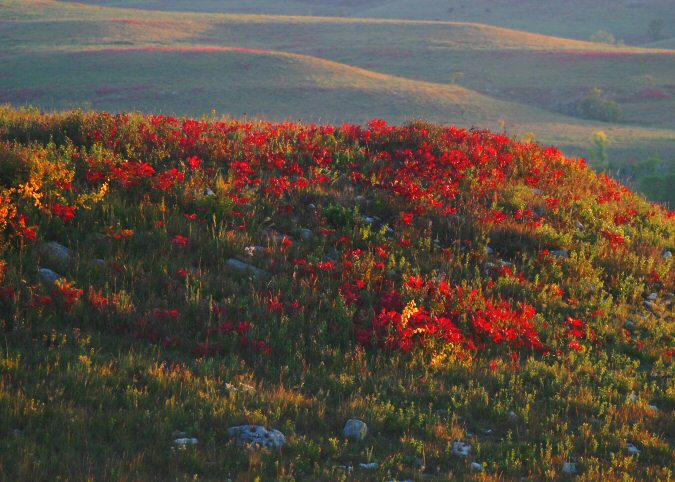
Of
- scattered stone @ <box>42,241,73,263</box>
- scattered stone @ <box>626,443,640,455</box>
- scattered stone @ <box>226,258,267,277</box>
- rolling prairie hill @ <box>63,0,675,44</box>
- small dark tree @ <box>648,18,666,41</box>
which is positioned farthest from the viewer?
rolling prairie hill @ <box>63,0,675,44</box>

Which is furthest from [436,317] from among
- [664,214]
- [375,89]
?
[375,89]

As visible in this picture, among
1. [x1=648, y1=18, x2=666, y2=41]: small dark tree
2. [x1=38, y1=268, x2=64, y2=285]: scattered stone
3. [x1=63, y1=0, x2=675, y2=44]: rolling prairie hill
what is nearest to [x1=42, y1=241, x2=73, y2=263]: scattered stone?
[x1=38, y1=268, x2=64, y2=285]: scattered stone

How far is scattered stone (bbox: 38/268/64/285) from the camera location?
26.0ft

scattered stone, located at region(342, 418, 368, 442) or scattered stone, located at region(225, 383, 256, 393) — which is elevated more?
scattered stone, located at region(225, 383, 256, 393)

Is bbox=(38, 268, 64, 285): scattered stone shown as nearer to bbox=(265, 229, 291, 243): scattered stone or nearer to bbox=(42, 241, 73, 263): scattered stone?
bbox=(42, 241, 73, 263): scattered stone

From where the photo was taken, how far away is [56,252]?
8.51 metres

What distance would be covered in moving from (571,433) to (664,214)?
9796 mm

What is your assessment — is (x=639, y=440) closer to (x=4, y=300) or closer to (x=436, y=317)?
(x=436, y=317)

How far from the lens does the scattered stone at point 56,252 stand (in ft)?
27.5

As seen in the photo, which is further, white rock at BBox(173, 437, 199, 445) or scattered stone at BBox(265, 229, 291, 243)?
scattered stone at BBox(265, 229, 291, 243)

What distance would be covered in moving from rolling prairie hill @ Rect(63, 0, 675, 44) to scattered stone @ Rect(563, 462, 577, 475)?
14448 cm

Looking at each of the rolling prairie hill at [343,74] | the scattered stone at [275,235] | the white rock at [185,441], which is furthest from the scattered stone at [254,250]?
the rolling prairie hill at [343,74]

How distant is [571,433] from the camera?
21.2 feet

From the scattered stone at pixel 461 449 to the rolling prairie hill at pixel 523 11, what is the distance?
145 m
